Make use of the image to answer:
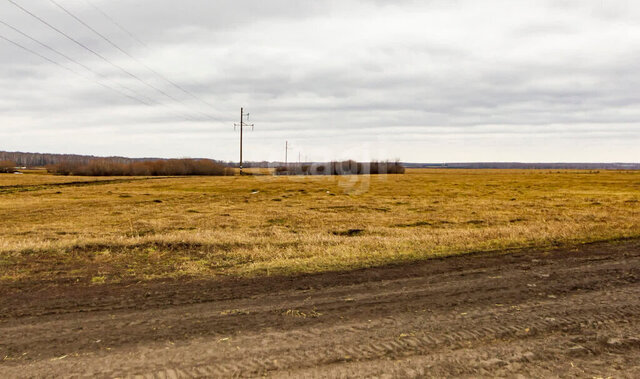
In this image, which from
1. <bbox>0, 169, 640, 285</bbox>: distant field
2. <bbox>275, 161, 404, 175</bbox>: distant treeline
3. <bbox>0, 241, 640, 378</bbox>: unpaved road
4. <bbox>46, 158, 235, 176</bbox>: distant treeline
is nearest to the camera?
<bbox>0, 241, 640, 378</bbox>: unpaved road

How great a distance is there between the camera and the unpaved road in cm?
444

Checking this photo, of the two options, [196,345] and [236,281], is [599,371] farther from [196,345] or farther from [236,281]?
[236,281]

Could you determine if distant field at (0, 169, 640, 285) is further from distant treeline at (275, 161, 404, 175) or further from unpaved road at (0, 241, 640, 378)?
distant treeline at (275, 161, 404, 175)

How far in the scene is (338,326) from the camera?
556 centimetres

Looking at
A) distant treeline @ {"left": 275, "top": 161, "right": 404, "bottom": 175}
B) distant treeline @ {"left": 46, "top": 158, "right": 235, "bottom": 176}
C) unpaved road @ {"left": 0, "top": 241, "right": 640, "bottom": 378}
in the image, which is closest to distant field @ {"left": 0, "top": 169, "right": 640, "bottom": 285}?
unpaved road @ {"left": 0, "top": 241, "right": 640, "bottom": 378}

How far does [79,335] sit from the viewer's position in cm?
532

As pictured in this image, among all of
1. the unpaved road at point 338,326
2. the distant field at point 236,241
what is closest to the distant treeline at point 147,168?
the distant field at point 236,241

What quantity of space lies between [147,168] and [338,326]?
111 metres

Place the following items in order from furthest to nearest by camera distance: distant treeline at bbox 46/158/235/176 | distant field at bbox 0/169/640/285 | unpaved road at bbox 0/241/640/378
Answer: distant treeline at bbox 46/158/235/176
distant field at bbox 0/169/640/285
unpaved road at bbox 0/241/640/378

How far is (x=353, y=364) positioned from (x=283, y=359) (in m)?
0.80

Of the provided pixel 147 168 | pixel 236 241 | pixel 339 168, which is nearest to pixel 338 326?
pixel 236 241

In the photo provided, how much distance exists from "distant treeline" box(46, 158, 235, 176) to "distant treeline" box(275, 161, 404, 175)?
55.3 ft

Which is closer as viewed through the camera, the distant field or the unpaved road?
the unpaved road

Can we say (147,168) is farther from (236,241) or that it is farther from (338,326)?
(338,326)
